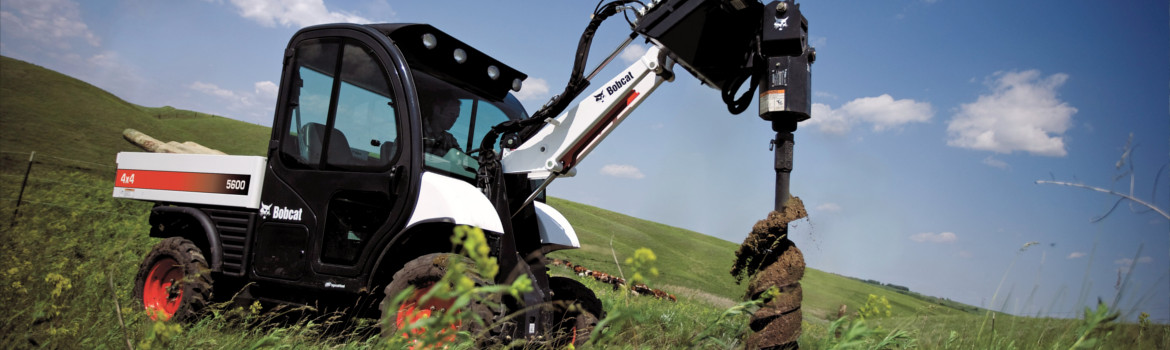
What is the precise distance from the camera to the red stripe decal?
524 centimetres

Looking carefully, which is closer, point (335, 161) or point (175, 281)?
point (335, 161)

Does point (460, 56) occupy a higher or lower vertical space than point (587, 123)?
higher

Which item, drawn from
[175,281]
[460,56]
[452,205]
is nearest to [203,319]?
[175,281]

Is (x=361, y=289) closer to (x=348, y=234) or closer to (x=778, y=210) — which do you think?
(x=348, y=234)

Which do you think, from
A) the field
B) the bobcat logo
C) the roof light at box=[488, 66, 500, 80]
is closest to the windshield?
the roof light at box=[488, 66, 500, 80]

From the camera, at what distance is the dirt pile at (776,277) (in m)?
3.49

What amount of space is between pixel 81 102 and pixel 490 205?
2734 cm

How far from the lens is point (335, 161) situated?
4.72 metres

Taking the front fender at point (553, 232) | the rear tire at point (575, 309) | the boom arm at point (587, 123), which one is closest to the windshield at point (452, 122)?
the boom arm at point (587, 123)

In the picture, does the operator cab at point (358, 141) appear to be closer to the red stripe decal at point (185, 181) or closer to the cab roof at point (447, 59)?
the cab roof at point (447, 59)

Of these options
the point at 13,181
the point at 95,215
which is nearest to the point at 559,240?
the point at 95,215

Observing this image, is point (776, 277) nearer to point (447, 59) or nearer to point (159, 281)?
point (447, 59)

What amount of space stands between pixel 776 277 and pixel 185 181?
5.09 metres

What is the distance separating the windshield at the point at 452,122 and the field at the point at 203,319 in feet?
4.13
